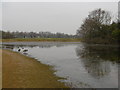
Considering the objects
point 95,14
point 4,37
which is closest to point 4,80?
point 95,14

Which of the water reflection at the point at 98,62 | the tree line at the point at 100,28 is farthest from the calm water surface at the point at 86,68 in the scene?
the tree line at the point at 100,28

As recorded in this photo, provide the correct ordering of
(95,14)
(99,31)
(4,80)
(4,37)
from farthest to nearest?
(4,37), (95,14), (99,31), (4,80)

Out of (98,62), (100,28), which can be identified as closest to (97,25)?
(100,28)

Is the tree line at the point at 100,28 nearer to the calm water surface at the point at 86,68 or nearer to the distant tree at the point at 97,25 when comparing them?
the distant tree at the point at 97,25

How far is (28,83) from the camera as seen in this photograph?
33.5 ft

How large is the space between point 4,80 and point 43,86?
3076 mm

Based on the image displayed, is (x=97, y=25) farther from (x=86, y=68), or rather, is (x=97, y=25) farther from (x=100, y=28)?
Result: (x=86, y=68)

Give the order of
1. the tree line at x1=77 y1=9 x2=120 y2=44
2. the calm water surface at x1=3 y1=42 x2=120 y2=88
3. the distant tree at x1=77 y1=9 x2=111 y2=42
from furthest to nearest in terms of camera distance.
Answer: the distant tree at x1=77 y1=9 x2=111 y2=42
the tree line at x1=77 y1=9 x2=120 y2=44
the calm water surface at x1=3 y1=42 x2=120 y2=88

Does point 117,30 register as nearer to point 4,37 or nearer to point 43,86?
point 43,86

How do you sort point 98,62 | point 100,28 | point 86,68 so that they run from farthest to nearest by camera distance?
point 100,28, point 98,62, point 86,68

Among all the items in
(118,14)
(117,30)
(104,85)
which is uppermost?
(118,14)

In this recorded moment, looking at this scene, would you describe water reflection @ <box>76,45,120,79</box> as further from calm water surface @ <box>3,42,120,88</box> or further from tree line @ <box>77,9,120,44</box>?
tree line @ <box>77,9,120,44</box>

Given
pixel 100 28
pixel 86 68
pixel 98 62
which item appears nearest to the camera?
pixel 86 68

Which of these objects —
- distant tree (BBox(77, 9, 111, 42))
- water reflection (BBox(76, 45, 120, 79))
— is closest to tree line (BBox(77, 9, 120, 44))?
distant tree (BBox(77, 9, 111, 42))
